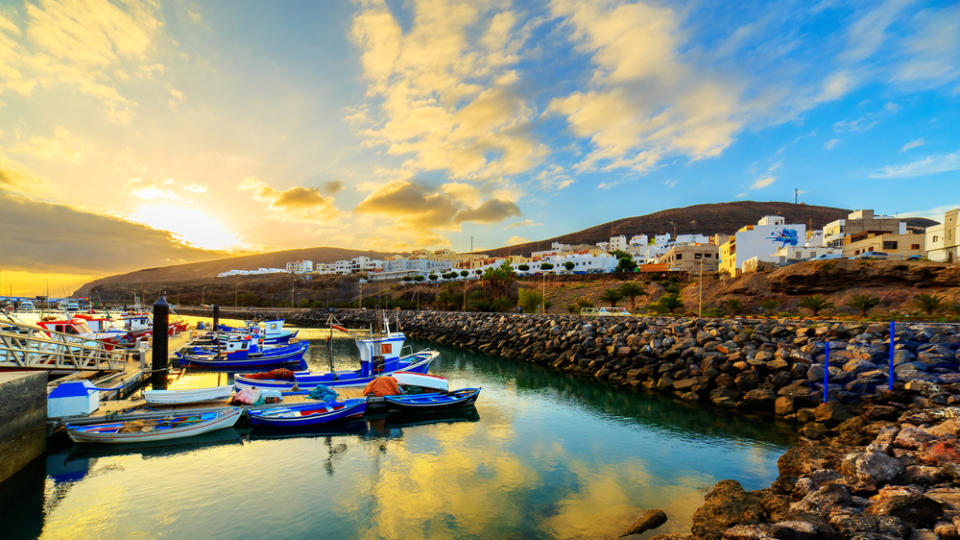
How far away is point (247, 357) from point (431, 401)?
23082mm

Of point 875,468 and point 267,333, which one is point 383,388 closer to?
point 875,468

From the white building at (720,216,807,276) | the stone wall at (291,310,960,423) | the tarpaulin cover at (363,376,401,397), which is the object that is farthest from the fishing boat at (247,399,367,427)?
the white building at (720,216,807,276)

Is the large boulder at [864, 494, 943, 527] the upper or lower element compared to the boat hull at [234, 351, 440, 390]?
upper

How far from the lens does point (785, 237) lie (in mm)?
70125

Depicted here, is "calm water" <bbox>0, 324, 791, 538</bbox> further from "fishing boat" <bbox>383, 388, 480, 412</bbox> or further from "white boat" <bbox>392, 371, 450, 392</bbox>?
"white boat" <bbox>392, 371, 450, 392</bbox>

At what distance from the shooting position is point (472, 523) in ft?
38.7

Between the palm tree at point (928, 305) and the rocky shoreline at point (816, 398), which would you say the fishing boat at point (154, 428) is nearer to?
the rocky shoreline at point (816, 398)

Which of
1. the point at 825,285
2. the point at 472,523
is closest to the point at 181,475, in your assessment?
the point at 472,523

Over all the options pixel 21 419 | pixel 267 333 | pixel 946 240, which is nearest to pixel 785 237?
pixel 946 240

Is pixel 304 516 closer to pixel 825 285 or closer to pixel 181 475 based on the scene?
pixel 181 475

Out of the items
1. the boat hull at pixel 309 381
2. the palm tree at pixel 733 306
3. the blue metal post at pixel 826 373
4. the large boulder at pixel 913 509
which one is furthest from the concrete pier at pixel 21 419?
the palm tree at pixel 733 306

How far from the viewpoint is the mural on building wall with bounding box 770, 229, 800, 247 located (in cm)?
6869

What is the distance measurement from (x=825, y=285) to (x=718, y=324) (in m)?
30.4

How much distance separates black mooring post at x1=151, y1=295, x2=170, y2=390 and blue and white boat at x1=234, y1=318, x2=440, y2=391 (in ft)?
19.7
